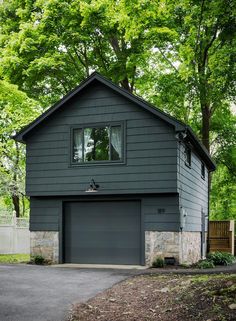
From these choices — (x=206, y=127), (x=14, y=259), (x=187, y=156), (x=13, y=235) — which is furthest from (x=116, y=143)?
(x=13, y=235)

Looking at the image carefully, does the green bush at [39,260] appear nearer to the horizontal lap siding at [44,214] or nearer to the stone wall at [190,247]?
the horizontal lap siding at [44,214]

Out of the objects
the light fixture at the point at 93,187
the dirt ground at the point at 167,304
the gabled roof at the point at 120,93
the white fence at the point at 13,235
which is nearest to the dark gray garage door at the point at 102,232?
the light fixture at the point at 93,187

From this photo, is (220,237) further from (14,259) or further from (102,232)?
(14,259)

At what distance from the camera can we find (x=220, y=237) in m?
27.7

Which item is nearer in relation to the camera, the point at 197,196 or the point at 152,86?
the point at 197,196

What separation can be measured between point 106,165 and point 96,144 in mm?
894

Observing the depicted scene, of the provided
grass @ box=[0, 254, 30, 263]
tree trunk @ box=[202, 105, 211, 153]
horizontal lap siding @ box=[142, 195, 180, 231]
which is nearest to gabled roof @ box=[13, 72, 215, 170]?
horizontal lap siding @ box=[142, 195, 180, 231]

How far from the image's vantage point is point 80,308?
361 inches

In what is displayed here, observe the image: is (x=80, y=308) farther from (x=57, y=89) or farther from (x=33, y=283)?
(x=57, y=89)

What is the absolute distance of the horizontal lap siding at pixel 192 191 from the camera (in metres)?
18.1

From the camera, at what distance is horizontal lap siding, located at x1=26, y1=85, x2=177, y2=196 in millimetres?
17469

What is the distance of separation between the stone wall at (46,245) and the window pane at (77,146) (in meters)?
3.02

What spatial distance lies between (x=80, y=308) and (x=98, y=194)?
9.19 metres

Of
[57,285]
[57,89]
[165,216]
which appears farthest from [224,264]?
[57,89]
